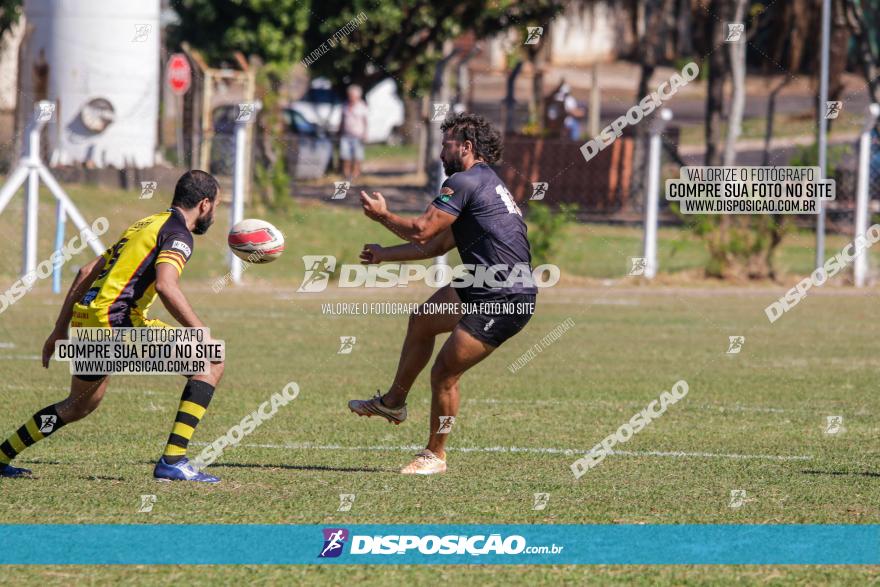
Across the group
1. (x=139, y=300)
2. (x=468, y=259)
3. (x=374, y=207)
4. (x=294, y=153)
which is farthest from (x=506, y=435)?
(x=294, y=153)

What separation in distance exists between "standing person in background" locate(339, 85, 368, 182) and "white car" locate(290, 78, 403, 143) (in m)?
8.59

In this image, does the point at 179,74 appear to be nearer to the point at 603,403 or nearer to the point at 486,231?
the point at 603,403

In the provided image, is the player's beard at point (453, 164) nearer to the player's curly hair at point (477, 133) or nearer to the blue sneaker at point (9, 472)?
the player's curly hair at point (477, 133)

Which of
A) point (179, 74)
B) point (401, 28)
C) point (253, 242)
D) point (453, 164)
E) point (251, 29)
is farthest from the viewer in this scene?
point (401, 28)

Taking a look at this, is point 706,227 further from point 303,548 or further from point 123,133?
point 303,548

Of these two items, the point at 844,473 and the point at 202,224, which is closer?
the point at 202,224

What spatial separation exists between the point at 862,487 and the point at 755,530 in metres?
1.52

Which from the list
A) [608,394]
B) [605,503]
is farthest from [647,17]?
[605,503]

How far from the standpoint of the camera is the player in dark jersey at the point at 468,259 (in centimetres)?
837

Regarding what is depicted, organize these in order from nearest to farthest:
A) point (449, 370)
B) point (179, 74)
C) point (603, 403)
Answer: point (449, 370), point (603, 403), point (179, 74)

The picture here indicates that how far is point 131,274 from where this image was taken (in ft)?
26.1

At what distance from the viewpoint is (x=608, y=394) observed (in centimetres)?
1222

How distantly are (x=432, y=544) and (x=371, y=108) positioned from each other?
3752cm

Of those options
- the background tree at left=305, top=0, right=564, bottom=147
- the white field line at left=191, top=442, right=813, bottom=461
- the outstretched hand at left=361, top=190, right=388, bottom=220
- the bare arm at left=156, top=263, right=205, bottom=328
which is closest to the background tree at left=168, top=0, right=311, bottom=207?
the background tree at left=305, top=0, right=564, bottom=147
